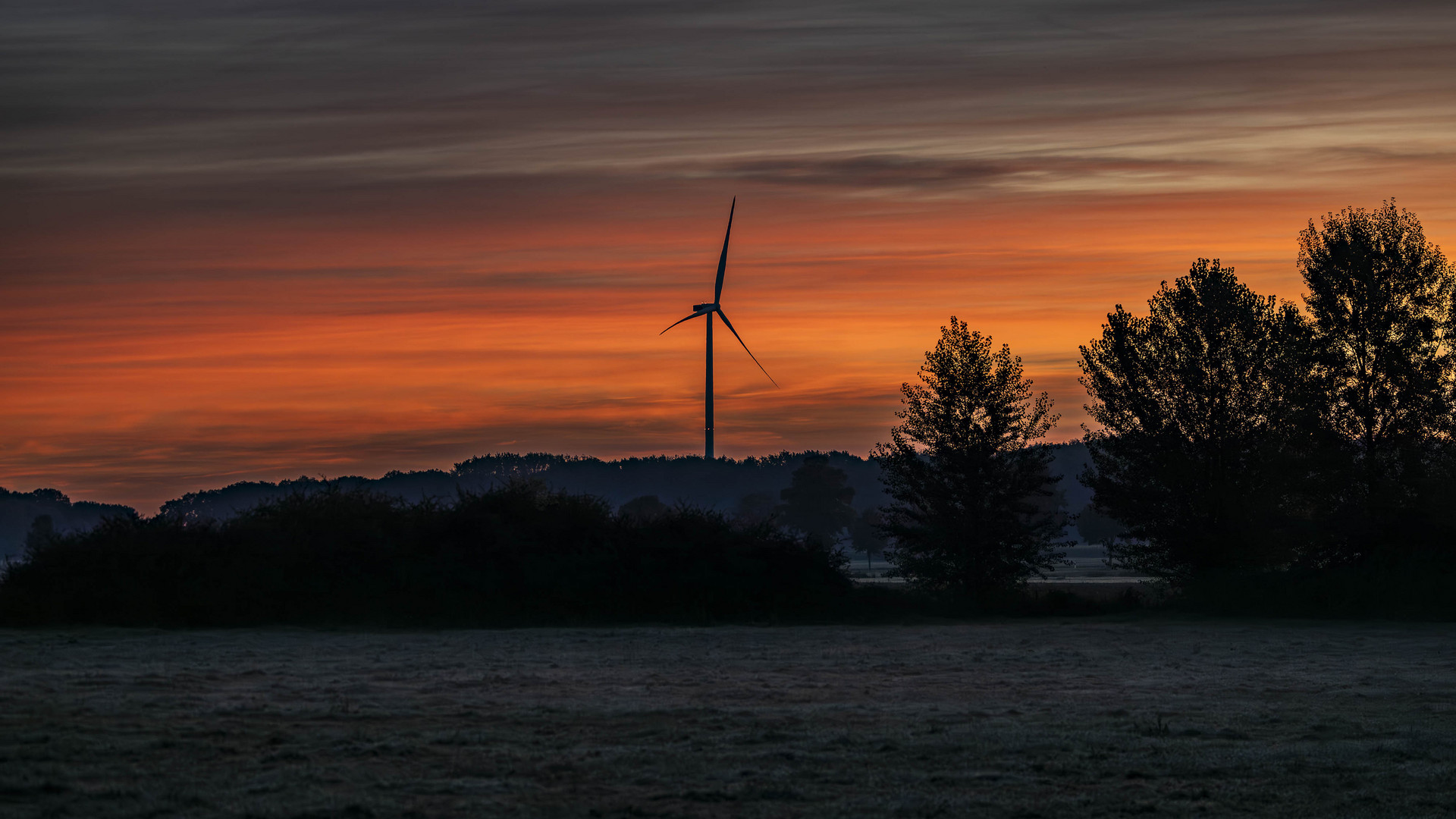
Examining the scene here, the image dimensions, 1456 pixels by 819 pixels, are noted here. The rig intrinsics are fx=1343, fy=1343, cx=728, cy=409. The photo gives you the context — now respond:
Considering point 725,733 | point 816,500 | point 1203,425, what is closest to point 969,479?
point 1203,425

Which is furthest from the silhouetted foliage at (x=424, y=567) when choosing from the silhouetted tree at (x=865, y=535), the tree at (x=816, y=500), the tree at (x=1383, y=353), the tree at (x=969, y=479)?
the silhouetted tree at (x=865, y=535)

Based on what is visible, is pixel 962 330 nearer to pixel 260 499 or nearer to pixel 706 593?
pixel 706 593

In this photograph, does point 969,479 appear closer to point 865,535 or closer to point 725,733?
point 725,733

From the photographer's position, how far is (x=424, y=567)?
41844 mm

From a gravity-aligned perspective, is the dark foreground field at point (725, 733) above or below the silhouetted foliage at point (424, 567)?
below

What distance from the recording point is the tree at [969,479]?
48.8 m

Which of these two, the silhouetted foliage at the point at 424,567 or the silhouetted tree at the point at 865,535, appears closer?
the silhouetted foliage at the point at 424,567

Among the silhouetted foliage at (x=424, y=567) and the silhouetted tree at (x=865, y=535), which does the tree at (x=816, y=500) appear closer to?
the silhouetted tree at (x=865, y=535)

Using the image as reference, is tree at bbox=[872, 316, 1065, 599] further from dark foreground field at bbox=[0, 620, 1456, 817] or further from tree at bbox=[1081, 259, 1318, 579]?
dark foreground field at bbox=[0, 620, 1456, 817]

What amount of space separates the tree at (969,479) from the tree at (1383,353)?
10.4 metres

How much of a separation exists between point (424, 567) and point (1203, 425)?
2925cm

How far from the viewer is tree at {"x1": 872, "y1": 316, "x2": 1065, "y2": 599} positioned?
4881 cm

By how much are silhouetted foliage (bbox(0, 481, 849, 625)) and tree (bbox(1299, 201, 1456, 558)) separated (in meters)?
19.2

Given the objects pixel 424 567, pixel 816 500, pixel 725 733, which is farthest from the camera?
pixel 816 500
